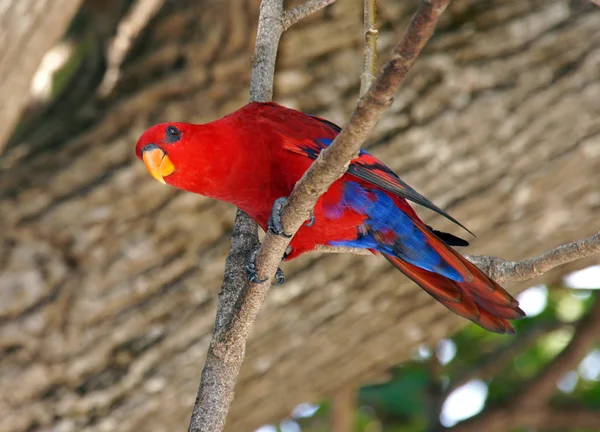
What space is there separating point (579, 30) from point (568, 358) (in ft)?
4.93

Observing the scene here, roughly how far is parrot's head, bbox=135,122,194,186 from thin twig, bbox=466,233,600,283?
0.85m

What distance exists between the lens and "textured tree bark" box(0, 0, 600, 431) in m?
2.90

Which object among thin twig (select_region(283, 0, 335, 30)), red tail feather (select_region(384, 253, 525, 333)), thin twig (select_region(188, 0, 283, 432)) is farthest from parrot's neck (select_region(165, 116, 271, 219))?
red tail feather (select_region(384, 253, 525, 333))

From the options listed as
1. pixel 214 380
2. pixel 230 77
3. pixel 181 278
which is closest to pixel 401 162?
pixel 230 77

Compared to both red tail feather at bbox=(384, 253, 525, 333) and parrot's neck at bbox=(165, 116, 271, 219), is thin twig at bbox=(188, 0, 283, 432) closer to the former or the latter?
parrot's neck at bbox=(165, 116, 271, 219)

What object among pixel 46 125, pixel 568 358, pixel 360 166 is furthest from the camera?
pixel 568 358

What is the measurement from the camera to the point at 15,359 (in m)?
2.85

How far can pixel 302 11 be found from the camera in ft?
7.38

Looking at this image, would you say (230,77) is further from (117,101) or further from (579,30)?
(579,30)

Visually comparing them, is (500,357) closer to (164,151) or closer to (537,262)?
(537,262)

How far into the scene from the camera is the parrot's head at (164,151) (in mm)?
2045

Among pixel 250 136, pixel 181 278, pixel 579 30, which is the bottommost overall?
pixel 250 136

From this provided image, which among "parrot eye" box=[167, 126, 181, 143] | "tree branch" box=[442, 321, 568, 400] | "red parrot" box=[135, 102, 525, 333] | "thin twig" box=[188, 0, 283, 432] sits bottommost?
"thin twig" box=[188, 0, 283, 432]

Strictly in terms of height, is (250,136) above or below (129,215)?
below
